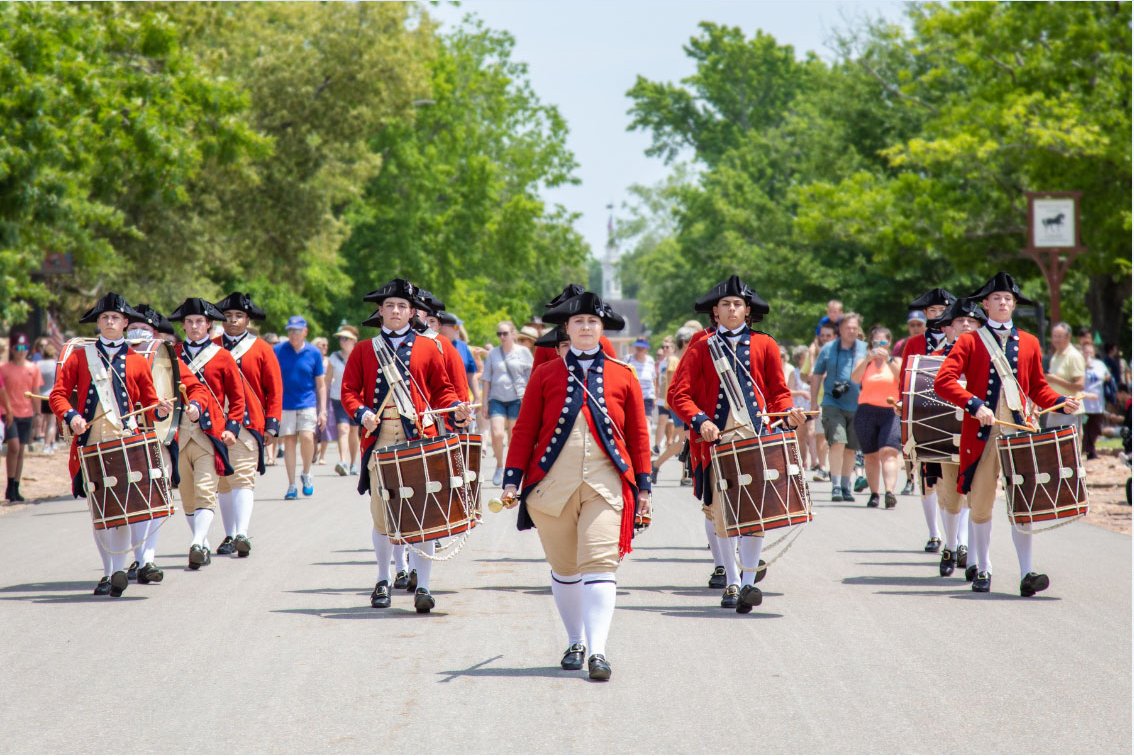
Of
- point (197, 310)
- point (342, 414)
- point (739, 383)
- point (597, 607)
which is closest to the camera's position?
point (597, 607)

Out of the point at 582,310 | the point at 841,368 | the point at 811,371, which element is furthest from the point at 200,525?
the point at 811,371

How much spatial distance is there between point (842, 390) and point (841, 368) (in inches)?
12.9

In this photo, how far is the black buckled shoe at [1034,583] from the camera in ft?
34.3

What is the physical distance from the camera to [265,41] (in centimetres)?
4009

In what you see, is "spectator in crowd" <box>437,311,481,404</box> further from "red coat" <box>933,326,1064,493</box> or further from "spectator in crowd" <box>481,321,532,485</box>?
"red coat" <box>933,326,1064,493</box>

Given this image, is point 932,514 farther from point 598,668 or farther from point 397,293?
point 598,668

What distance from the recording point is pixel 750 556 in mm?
9953

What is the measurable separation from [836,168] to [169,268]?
22.0m

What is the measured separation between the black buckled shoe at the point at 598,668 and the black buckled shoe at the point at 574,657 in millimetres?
252

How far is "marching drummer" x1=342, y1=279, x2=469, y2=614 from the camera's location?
33.6 ft

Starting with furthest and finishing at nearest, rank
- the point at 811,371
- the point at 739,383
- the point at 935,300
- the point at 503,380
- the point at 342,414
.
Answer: the point at 342,414, the point at 811,371, the point at 503,380, the point at 935,300, the point at 739,383

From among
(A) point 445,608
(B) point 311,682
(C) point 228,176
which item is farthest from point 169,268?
(B) point 311,682

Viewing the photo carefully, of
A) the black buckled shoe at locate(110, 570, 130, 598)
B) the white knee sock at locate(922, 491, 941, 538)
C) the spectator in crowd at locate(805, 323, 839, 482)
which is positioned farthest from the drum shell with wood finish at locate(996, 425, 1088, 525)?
the spectator in crowd at locate(805, 323, 839, 482)

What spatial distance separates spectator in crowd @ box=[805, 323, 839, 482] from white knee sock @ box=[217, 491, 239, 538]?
8988 mm
